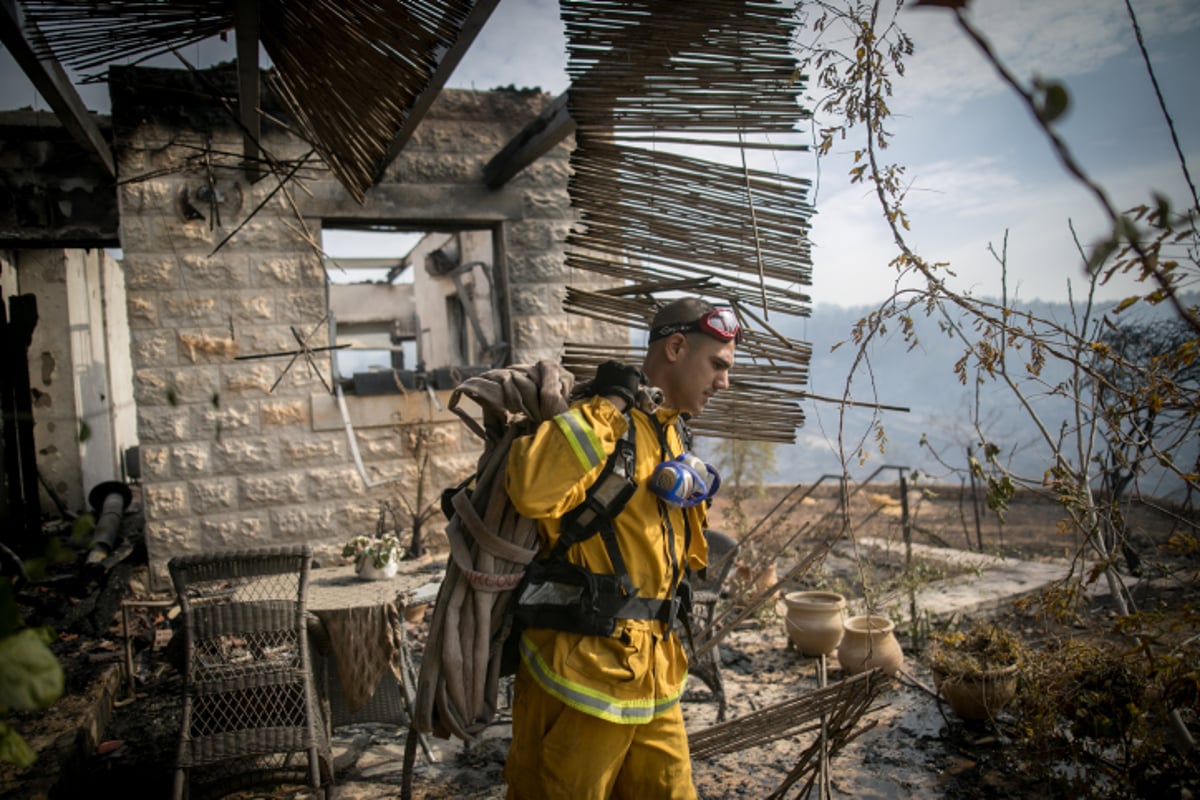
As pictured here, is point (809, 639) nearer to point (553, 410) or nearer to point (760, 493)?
point (553, 410)

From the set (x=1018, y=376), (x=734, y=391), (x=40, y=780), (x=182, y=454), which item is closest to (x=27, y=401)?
(x=182, y=454)

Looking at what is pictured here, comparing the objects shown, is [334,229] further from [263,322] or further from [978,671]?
[978,671]

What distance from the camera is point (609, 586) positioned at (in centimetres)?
232

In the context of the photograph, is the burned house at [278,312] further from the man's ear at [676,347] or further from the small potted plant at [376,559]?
the man's ear at [676,347]

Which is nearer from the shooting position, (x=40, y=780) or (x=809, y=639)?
(x=40, y=780)

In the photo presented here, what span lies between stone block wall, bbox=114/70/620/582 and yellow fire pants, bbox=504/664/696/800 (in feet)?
15.7

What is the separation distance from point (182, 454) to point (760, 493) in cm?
809

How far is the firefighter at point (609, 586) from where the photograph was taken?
220 cm

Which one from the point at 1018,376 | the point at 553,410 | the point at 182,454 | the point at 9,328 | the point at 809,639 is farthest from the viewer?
the point at 9,328

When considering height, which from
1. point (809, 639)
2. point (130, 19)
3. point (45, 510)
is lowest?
point (809, 639)

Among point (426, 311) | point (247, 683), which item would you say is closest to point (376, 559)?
point (247, 683)

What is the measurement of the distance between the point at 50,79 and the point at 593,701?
435 centimetres

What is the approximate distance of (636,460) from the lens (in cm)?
246

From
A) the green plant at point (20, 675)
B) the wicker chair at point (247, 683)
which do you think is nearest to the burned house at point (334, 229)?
the wicker chair at point (247, 683)
